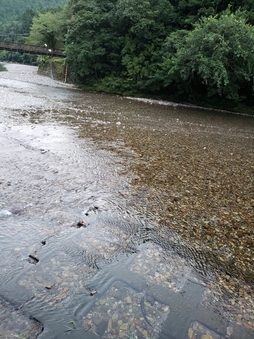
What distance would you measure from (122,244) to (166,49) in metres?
25.4

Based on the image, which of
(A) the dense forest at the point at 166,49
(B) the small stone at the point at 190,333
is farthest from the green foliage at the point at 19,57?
(B) the small stone at the point at 190,333

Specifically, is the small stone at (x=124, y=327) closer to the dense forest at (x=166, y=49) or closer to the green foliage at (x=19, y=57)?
the dense forest at (x=166, y=49)

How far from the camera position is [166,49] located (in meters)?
25.9

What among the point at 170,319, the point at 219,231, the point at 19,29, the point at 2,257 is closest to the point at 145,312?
the point at 170,319

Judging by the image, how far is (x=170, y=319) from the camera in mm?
3023

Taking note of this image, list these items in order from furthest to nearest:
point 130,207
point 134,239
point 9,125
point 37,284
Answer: point 9,125 < point 130,207 < point 134,239 < point 37,284

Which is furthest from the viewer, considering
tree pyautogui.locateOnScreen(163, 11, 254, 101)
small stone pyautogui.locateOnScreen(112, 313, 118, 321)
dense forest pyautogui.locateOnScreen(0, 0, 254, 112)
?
dense forest pyautogui.locateOnScreen(0, 0, 254, 112)

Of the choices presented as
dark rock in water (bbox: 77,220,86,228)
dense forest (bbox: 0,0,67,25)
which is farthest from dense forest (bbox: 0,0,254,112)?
dense forest (bbox: 0,0,67,25)

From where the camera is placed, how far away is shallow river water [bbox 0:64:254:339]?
295 cm

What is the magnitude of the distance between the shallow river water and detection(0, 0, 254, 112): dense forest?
13935mm

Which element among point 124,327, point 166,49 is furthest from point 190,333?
point 166,49

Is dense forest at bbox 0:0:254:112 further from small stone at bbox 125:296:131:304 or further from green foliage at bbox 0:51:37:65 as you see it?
green foliage at bbox 0:51:37:65

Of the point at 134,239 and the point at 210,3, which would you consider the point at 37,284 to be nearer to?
the point at 134,239

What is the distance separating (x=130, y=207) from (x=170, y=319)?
2566mm
